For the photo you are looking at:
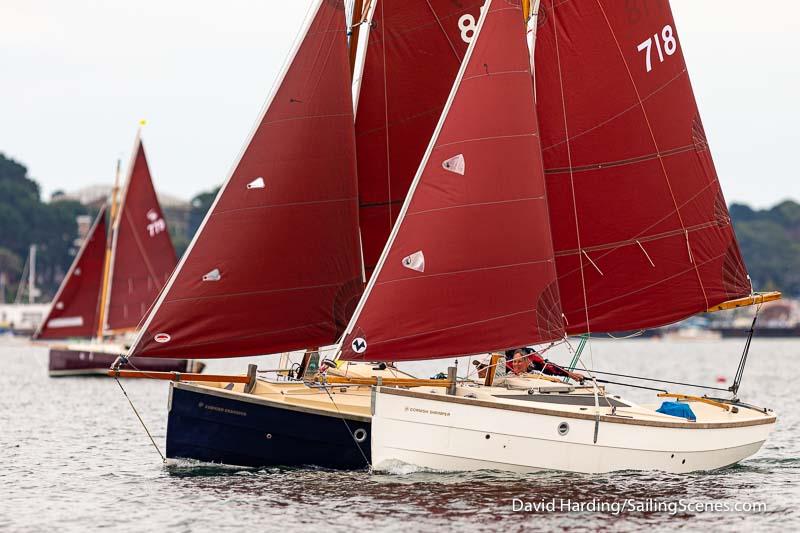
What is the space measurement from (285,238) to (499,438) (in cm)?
620

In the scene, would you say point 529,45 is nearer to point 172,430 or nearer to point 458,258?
point 458,258

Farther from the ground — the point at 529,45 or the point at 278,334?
the point at 529,45

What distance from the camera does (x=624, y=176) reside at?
1259 inches

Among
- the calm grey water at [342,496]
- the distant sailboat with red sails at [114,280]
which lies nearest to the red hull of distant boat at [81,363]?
the distant sailboat with red sails at [114,280]

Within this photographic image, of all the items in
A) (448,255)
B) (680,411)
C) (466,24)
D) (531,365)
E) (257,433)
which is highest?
(466,24)

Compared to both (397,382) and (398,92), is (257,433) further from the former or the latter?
(398,92)

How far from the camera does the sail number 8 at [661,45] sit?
32500mm

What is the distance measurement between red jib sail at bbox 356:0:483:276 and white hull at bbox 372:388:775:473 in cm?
610

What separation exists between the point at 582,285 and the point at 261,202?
8.05 metres

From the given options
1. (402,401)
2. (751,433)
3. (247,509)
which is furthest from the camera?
(751,433)

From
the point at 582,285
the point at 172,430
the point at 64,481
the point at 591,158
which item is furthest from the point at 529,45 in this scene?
the point at 64,481

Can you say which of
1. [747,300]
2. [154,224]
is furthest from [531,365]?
[154,224]

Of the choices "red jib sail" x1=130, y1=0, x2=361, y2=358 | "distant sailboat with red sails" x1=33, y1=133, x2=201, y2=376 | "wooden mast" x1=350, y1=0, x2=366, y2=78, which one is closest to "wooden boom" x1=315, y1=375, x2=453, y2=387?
"red jib sail" x1=130, y1=0, x2=361, y2=358

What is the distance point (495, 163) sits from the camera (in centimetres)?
2736
